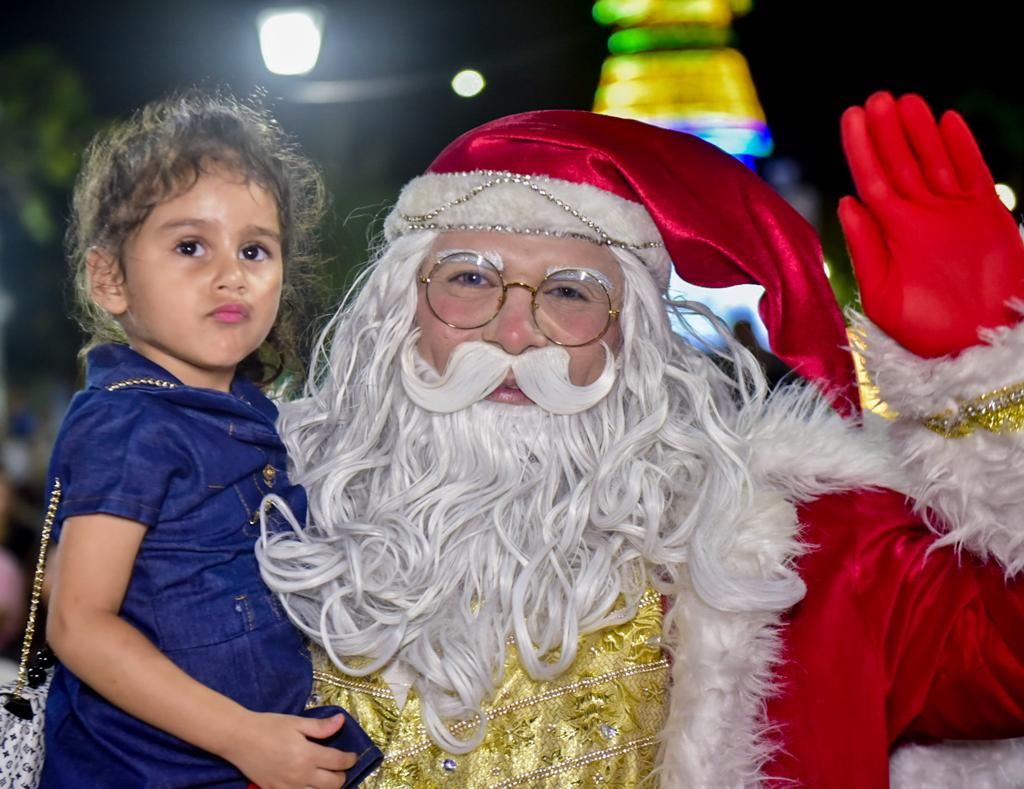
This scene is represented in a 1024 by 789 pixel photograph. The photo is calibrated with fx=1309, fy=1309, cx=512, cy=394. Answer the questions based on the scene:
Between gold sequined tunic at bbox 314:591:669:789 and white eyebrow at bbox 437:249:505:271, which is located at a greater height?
white eyebrow at bbox 437:249:505:271

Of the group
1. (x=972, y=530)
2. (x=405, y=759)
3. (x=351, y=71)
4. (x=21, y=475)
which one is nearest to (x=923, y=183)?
(x=972, y=530)

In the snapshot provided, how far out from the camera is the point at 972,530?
7.79ft

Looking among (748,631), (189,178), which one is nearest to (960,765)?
(748,631)

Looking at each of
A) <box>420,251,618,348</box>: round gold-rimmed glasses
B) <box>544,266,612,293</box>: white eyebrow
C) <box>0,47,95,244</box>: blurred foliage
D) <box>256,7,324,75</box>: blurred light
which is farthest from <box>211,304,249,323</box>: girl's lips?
<box>0,47,95,244</box>: blurred foliage

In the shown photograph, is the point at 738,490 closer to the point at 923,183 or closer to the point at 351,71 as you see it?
the point at 923,183

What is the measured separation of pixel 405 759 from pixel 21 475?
25.5 ft

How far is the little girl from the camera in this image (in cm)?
223

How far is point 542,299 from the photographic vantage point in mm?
2801

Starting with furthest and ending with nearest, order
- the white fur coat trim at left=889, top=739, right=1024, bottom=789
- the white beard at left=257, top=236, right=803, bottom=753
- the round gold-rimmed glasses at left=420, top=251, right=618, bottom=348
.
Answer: the round gold-rimmed glasses at left=420, top=251, right=618, bottom=348
the white fur coat trim at left=889, top=739, right=1024, bottom=789
the white beard at left=257, top=236, right=803, bottom=753

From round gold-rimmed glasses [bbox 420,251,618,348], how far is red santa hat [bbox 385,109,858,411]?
3.7 inches

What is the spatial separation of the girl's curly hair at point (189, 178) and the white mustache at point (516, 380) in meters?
0.43

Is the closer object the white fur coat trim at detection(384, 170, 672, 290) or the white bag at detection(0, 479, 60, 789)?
the white bag at detection(0, 479, 60, 789)

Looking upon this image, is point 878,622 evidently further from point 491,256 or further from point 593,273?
point 491,256

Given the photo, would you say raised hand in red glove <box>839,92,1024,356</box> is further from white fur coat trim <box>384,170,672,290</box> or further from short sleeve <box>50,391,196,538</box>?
short sleeve <box>50,391,196,538</box>
